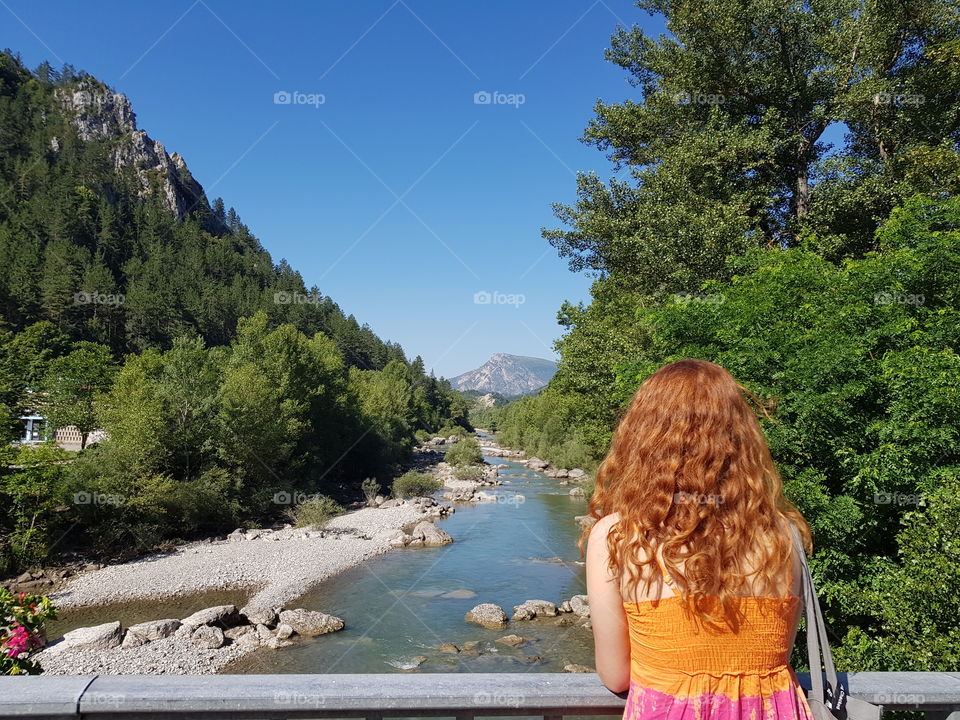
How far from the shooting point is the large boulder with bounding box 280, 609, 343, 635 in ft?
56.1

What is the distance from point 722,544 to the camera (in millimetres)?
1808

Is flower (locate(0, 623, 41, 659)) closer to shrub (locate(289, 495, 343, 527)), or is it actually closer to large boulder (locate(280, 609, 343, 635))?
large boulder (locate(280, 609, 343, 635))

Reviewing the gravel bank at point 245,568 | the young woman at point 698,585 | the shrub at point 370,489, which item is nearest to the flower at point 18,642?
the young woman at point 698,585

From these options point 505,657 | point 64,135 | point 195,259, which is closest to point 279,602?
point 505,657

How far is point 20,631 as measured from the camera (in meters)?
3.99

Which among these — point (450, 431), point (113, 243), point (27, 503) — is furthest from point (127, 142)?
point (27, 503)

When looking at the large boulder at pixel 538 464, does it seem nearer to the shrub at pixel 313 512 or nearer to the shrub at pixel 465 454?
the shrub at pixel 465 454

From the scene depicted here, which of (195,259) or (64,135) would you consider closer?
(195,259)

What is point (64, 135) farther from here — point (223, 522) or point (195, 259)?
point (223, 522)

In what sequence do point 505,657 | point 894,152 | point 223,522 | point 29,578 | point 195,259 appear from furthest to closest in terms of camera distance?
1. point 195,259
2. point 223,522
3. point 29,578
4. point 894,152
5. point 505,657

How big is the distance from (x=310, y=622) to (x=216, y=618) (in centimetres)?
258

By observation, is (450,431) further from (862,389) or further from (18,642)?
(18,642)

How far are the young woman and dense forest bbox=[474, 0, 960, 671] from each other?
6019 millimetres

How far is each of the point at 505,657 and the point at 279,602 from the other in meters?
8.27
